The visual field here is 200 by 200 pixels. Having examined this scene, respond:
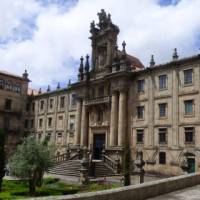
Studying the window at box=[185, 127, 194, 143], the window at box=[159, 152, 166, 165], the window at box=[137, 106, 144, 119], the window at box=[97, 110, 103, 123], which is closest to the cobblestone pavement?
the window at box=[185, 127, 194, 143]

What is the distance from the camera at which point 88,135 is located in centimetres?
4653

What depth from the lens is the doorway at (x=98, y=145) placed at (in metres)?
44.4

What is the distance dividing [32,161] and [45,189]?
2.44 meters

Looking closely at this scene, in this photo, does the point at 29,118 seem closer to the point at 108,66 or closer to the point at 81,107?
the point at 81,107

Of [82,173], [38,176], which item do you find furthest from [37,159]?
[82,173]

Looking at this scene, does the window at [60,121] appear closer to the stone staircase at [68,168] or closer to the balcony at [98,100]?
the balcony at [98,100]

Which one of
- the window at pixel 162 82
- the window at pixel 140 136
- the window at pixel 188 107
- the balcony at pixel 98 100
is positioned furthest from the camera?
the balcony at pixel 98 100

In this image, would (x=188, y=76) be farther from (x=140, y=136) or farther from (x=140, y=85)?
(x=140, y=136)

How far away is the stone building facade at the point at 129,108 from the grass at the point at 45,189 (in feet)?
36.1

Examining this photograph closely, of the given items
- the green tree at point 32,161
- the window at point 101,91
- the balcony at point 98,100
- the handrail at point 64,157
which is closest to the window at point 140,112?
the balcony at point 98,100

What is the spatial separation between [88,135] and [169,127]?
13963 mm

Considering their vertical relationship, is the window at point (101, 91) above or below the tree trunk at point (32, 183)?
above

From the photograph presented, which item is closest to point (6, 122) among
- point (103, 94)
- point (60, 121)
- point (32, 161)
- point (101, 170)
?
point (60, 121)

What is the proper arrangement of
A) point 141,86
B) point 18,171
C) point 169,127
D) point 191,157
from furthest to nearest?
point 141,86 < point 169,127 < point 191,157 < point 18,171
